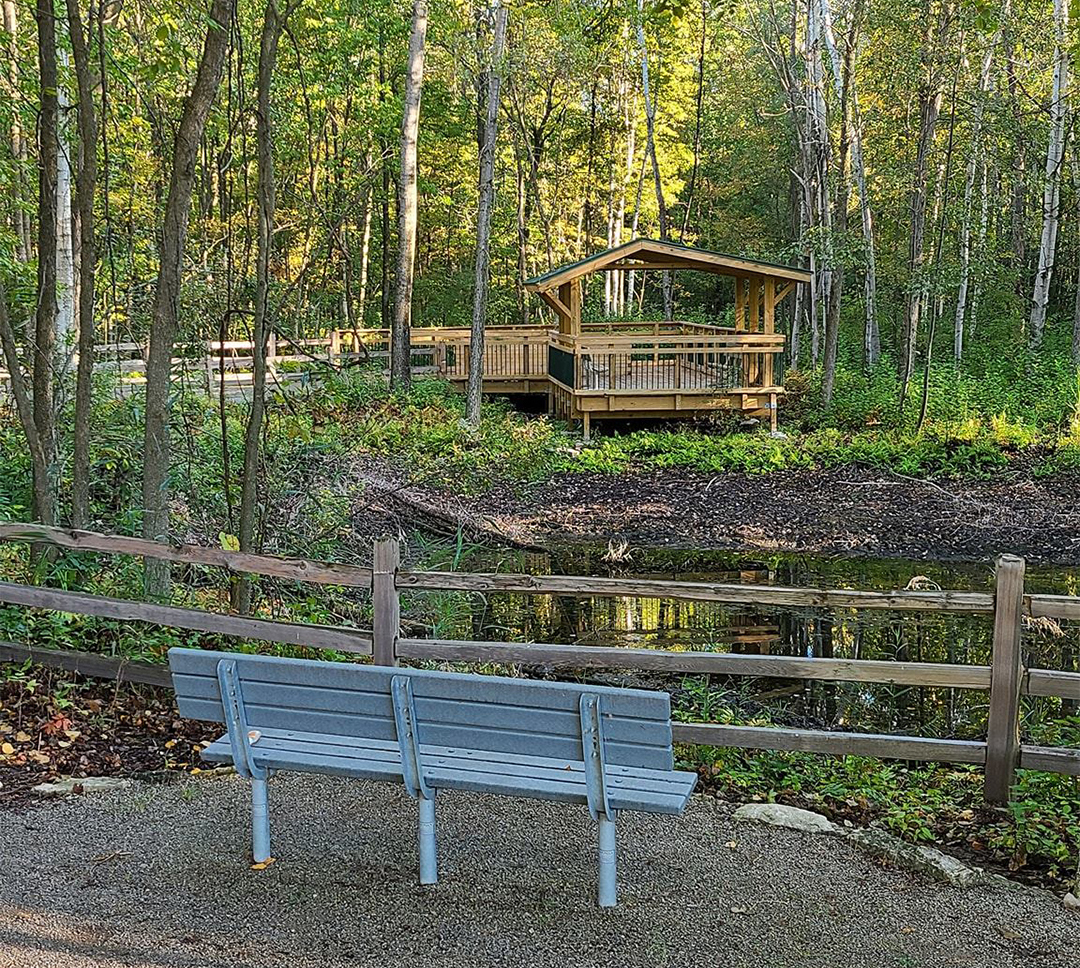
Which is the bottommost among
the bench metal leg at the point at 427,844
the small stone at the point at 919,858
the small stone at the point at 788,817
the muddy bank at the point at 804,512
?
the muddy bank at the point at 804,512

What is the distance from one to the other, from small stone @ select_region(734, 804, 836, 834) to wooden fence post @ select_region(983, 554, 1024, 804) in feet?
2.67

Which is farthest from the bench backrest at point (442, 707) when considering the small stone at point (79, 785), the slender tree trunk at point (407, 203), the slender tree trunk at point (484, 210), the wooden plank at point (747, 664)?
the slender tree trunk at point (407, 203)

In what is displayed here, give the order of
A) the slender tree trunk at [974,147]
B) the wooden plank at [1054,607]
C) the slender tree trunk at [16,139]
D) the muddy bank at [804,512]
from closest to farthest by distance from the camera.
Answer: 1. the wooden plank at [1054,607]
2. the slender tree trunk at [16,139]
3. the muddy bank at [804,512]
4. the slender tree trunk at [974,147]

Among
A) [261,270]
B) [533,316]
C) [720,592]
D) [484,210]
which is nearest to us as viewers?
[720,592]

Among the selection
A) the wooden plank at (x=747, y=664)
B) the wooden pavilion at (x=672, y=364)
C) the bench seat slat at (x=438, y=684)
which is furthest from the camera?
the wooden pavilion at (x=672, y=364)

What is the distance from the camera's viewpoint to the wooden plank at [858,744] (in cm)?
529

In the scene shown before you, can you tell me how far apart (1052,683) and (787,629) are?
5.83 m

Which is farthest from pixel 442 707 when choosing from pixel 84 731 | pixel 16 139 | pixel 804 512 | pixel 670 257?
pixel 16 139

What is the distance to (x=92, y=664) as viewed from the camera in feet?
21.4

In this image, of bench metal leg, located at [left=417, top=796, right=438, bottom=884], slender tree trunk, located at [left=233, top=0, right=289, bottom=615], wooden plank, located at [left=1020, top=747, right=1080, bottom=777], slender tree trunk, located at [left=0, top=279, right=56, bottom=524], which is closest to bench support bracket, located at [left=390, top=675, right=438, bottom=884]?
bench metal leg, located at [left=417, top=796, right=438, bottom=884]

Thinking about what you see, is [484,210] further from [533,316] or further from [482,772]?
[533,316]

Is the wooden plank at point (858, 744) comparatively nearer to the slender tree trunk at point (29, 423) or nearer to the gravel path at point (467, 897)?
the gravel path at point (467, 897)

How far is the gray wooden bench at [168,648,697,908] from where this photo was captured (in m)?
3.96

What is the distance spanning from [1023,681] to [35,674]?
17.2ft
